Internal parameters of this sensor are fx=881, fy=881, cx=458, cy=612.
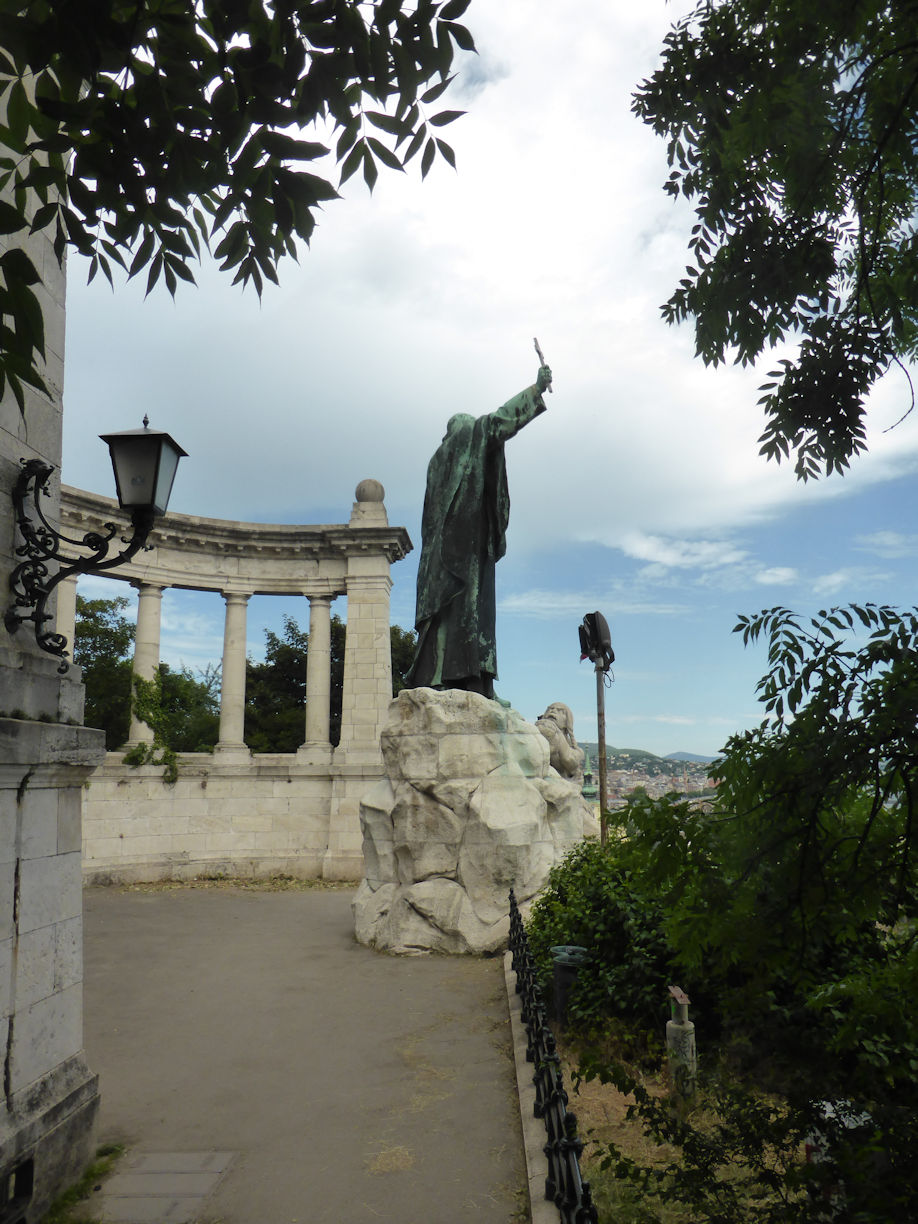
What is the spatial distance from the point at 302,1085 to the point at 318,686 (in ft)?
57.0

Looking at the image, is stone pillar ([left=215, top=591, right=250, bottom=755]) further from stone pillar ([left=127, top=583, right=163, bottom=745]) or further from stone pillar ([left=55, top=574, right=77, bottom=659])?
stone pillar ([left=55, top=574, right=77, bottom=659])

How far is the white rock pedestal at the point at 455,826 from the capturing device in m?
11.4

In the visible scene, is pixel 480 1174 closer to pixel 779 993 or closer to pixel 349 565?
pixel 779 993

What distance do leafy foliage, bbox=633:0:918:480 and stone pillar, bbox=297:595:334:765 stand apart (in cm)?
1922

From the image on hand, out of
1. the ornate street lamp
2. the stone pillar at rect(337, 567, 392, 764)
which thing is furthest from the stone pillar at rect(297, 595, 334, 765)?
the ornate street lamp

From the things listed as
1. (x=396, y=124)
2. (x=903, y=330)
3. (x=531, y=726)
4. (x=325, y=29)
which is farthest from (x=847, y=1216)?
(x=531, y=726)

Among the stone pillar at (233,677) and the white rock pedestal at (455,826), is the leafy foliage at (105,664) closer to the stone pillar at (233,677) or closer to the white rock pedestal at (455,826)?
the stone pillar at (233,677)

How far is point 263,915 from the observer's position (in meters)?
15.8

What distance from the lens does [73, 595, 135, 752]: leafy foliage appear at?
102 feet

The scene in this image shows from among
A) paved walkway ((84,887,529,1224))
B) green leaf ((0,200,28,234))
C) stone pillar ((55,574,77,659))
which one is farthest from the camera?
stone pillar ((55,574,77,659))

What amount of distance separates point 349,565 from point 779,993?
62.6 ft

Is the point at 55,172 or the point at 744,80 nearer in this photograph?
the point at 55,172

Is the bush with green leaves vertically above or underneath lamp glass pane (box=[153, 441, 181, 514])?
underneath

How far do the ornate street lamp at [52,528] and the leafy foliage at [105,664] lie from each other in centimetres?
2560
